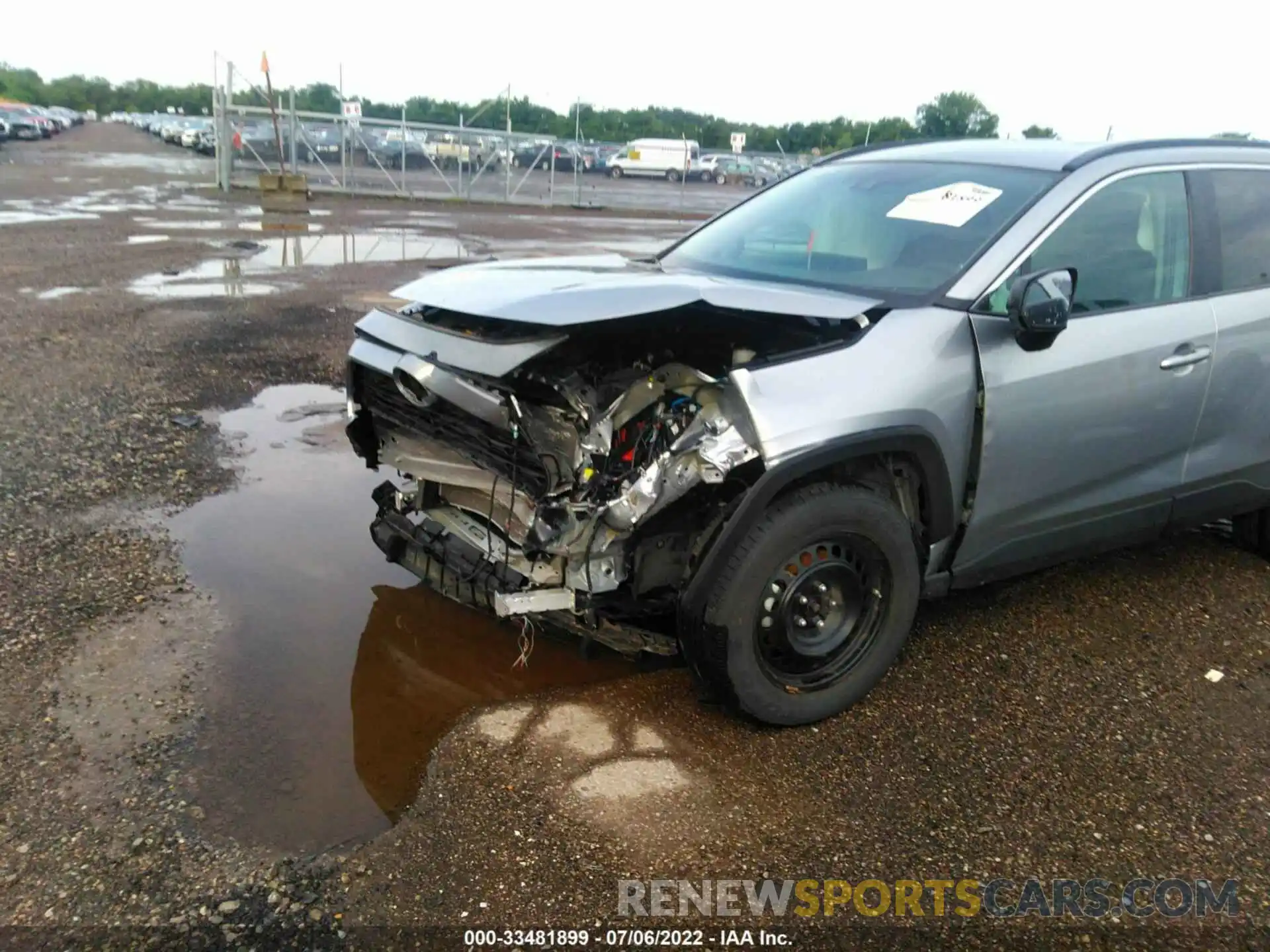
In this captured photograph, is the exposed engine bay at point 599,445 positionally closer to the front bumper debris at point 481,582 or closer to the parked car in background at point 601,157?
the front bumper debris at point 481,582

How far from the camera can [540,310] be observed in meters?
3.00

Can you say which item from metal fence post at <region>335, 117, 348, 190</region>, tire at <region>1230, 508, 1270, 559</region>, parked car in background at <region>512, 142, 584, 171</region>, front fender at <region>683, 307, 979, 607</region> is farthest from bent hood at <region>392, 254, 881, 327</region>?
metal fence post at <region>335, 117, 348, 190</region>

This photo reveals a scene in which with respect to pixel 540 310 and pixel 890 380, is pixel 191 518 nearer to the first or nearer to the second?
pixel 540 310

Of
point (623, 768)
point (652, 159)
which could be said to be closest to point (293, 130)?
point (652, 159)

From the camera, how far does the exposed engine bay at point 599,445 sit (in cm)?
292

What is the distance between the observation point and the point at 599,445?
3.04 metres

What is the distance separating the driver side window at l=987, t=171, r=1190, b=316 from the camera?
11.6ft

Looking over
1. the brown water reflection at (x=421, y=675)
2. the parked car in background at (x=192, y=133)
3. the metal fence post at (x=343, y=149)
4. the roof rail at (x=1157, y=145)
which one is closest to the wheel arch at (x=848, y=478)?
the brown water reflection at (x=421, y=675)

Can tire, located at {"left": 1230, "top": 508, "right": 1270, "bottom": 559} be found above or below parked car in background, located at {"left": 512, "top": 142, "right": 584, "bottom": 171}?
below

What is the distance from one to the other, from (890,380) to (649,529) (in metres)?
0.91

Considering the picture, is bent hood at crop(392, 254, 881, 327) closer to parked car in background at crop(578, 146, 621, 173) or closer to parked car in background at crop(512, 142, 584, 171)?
parked car in background at crop(512, 142, 584, 171)

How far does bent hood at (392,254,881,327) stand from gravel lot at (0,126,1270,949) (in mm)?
1341

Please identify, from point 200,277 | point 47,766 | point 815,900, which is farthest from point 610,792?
point 200,277

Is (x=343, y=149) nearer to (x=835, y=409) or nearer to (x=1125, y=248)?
(x=1125, y=248)
